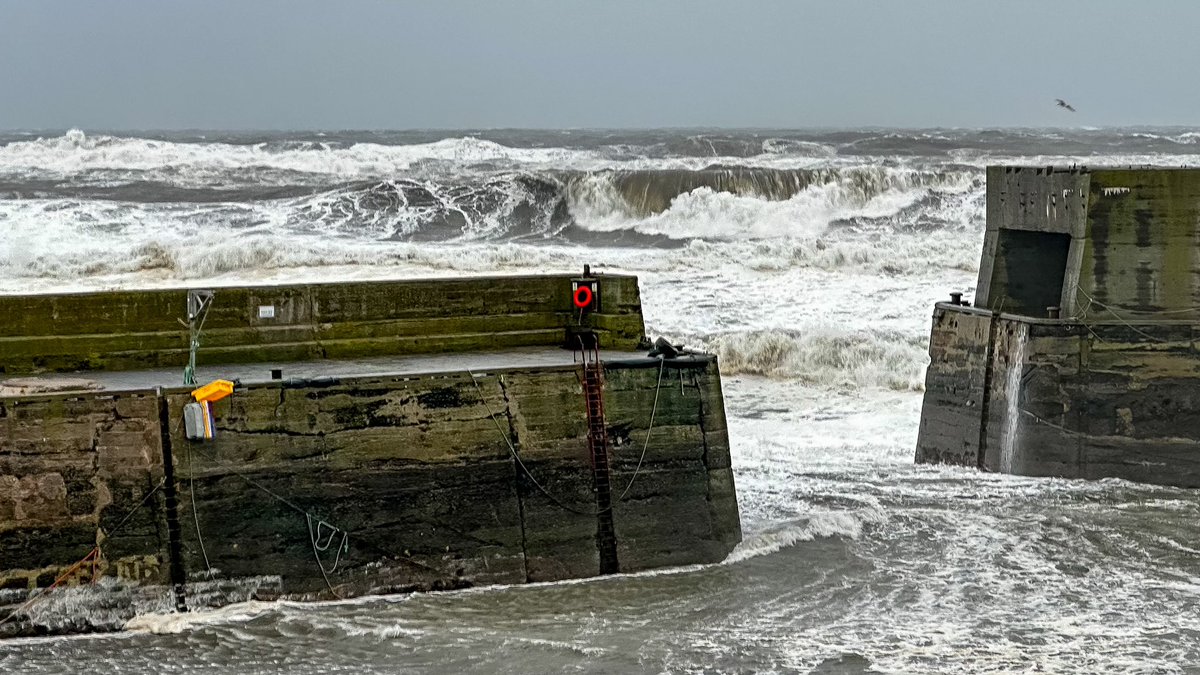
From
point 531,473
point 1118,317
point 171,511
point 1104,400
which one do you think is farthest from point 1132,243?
point 171,511

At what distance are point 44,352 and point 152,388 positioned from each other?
213 centimetres

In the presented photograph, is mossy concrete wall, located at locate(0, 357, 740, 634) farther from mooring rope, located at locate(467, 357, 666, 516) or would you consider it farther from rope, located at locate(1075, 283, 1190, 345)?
rope, located at locate(1075, 283, 1190, 345)

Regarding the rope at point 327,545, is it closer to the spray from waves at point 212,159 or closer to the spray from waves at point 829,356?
the spray from waves at point 829,356

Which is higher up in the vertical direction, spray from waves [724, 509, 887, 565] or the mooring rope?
the mooring rope

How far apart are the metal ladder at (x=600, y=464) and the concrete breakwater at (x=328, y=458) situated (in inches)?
0.9

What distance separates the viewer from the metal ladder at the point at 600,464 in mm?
12945

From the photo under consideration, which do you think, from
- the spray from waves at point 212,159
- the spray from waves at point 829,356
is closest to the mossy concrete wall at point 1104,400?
the spray from waves at point 829,356

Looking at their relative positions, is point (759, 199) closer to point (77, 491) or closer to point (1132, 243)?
point (1132, 243)

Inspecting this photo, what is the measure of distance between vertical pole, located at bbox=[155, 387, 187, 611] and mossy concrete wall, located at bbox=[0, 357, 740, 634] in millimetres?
35

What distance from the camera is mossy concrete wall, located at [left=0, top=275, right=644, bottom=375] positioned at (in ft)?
44.7

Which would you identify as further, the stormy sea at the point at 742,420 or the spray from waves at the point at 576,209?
the spray from waves at the point at 576,209

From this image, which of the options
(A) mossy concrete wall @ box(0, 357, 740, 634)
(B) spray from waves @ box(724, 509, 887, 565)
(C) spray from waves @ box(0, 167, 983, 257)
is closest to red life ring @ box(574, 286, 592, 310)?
(A) mossy concrete wall @ box(0, 357, 740, 634)

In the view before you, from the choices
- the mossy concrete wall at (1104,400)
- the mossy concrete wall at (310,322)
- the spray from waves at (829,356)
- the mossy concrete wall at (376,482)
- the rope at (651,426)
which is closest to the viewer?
the mossy concrete wall at (376,482)

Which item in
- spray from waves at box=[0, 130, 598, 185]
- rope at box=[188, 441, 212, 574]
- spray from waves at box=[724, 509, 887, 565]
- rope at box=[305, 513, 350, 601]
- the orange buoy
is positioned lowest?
spray from waves at box=[724, 509, 887, 565]
